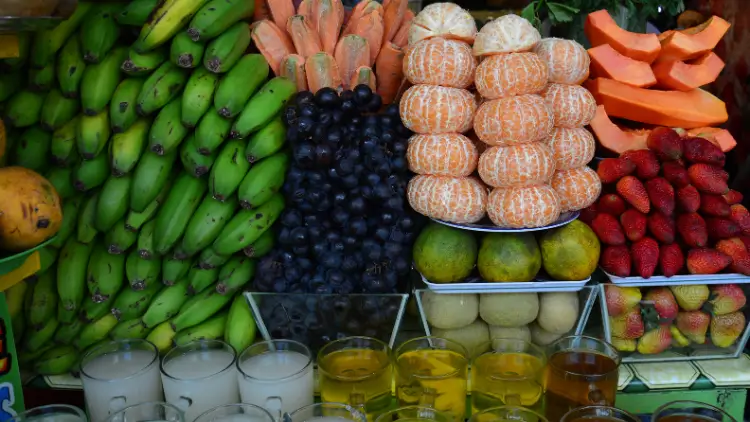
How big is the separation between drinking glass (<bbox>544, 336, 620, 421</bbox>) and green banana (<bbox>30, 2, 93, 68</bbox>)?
1.57m

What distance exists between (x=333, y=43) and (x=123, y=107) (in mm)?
653

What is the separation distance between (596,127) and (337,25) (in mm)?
888

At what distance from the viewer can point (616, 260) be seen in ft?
5.59

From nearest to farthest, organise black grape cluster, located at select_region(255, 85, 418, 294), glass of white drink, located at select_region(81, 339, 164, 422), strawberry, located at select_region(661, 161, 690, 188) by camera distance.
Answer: glass of white drink, located at select_region(81, 339, 164, 422) → black grape cluster, located at select_region(255, 85, 418, 294) → strawberry, located at select_region(661, 161, 690, 188)

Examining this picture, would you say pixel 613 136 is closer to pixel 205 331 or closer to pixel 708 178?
pixel 708 178

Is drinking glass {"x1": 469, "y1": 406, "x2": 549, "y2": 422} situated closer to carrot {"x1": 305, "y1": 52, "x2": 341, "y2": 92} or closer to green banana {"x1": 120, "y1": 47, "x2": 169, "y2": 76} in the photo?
carrot {"x1": 305, "y1": 52, "x2": 341, "y2": 92}

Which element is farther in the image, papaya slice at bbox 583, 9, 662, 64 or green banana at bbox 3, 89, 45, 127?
papaya slice at bbox 583, 9, 662, 64

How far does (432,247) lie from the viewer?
65.7 inches

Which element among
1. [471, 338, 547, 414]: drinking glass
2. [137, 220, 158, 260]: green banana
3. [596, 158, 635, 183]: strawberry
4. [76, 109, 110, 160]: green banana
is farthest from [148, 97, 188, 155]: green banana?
[596, 158, 635, 183]: strawberry

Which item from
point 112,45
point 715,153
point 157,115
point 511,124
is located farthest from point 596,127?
point 112,45

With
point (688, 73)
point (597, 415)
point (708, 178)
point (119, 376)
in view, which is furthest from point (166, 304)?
point (688, 73)

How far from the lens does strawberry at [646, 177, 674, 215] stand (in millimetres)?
1729

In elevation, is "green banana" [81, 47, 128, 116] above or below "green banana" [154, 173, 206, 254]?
above

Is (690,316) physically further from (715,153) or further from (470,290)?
(470,290)
